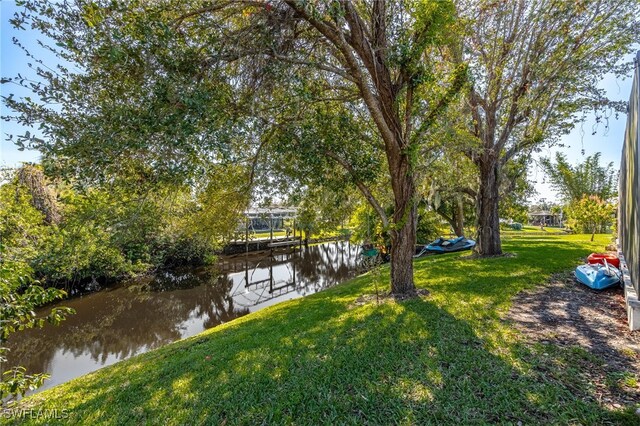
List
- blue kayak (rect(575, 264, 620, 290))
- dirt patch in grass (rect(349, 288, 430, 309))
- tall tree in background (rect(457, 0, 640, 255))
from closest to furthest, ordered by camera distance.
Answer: blue kayak (rect(575, 264, 620, 290))
dirt patch in grass (rect(349, 288, 430, 309))
tall tree in background (rect(457, 0, 640, 255))

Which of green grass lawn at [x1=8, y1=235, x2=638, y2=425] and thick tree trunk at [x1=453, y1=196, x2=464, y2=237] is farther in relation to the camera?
thick tree trunk at [x1=453, y1=196, x2=464, y2=237]

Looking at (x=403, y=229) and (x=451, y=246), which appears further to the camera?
(x=451, y=246)

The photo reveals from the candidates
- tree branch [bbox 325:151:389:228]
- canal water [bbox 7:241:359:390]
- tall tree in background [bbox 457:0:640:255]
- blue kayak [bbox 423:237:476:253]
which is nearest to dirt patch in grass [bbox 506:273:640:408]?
tree branch [bbox 325:151:389:228]

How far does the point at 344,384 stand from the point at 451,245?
12.5 m

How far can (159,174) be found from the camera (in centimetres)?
381

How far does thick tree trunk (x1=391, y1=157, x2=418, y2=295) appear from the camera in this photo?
539 cm

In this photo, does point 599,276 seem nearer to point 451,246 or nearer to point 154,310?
point 451,246

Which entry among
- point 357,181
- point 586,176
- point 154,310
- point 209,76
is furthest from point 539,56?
point 586,176

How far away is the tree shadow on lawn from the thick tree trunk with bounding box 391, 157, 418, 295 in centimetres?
89

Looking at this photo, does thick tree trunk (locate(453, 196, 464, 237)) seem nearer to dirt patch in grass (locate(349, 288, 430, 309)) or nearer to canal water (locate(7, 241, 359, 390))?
canal water (locate(7, 241, 359, 390))

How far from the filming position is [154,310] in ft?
30.8

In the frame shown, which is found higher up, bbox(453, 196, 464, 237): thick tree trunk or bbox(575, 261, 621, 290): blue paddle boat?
bbox(453, 196, 464, 237): thick tree trunk

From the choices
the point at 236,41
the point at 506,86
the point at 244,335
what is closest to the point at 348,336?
the point at 244,335

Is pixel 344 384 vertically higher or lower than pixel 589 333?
lower
